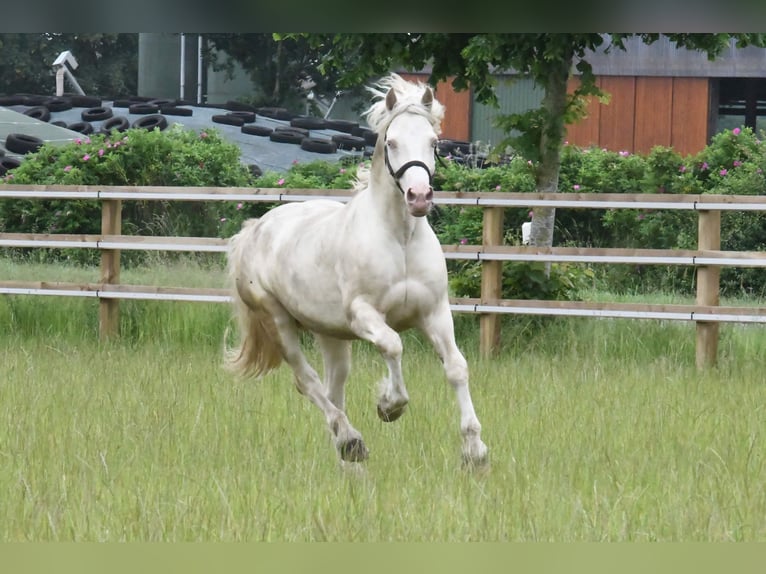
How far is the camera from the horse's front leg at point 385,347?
4.91 m

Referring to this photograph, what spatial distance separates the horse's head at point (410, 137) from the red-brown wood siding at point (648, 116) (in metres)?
17.3

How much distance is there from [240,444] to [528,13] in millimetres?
4403

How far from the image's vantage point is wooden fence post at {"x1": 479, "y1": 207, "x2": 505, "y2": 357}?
31.1ft

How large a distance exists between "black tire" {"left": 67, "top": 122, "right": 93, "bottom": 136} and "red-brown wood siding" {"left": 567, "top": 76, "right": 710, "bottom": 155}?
880 centimetres

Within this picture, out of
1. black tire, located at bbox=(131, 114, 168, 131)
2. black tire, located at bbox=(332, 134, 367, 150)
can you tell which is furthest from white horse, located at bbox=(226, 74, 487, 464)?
black tire, located at bbox=(131, 114, 168, 131)

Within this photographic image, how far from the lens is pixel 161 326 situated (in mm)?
10305

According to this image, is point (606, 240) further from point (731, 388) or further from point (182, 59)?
point (182, 59)

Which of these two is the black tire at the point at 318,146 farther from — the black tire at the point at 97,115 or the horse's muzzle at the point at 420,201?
the horse's muzzle at the point at 420,201

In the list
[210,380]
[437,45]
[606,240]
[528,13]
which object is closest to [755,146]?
[606,240]

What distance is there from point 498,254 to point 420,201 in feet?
16.6

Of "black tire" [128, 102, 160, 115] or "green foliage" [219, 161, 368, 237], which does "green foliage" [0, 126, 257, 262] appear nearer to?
"green foliage" [219, 161, 368, 237]

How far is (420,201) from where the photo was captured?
4.47 m

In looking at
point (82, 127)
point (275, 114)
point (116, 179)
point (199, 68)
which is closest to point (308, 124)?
point (275, 114)

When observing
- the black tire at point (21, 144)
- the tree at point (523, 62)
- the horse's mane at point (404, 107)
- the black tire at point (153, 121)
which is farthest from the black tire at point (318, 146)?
the horse's mane at point (404, 107)
